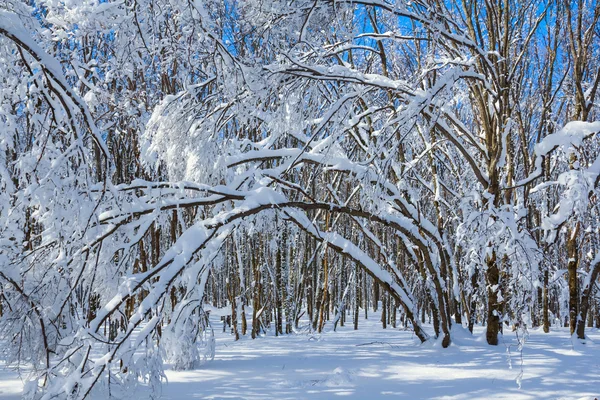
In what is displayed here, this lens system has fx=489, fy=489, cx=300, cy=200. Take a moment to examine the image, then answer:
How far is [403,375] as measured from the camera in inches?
232

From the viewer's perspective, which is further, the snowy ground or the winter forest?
the snowy ground

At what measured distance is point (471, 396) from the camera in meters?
4.91

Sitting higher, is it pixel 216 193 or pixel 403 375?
pixel 216 193

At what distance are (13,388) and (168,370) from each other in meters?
1.91

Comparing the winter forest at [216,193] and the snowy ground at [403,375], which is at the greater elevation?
the winter forest at [216,193]

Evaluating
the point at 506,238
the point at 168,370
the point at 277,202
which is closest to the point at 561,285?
the point at 506,238

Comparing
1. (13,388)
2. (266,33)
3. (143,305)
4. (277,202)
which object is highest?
(266,33)

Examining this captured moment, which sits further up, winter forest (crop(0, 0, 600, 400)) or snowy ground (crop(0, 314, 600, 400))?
winter forest (crop(0, 0, 600, 400))

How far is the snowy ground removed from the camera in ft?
16.9

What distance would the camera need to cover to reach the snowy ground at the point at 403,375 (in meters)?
5.16

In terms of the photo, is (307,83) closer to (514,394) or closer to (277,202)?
(277,202)

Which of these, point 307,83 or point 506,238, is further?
point 307,83

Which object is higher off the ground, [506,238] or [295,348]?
[506,238]

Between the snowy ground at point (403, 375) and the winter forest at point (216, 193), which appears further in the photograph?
the snowy ground at point (403, 375)
